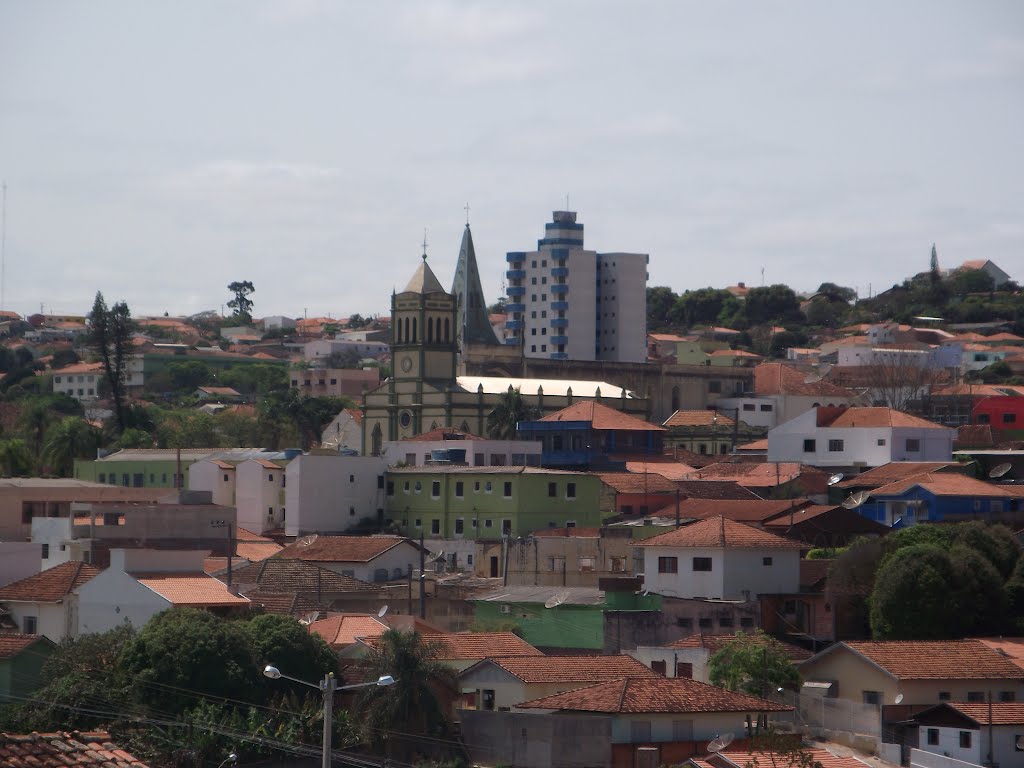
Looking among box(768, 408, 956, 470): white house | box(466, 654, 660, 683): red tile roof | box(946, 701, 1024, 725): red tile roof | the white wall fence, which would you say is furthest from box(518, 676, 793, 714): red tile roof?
box(768, 408, 956, 470): white house

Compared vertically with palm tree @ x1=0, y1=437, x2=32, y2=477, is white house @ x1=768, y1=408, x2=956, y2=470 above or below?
above

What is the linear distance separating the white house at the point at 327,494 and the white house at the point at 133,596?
25352mm

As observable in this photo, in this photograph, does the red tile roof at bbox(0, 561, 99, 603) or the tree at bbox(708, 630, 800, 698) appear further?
the red tile roof at bbox(0, 561, 99, 603)

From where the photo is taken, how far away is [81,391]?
170 m

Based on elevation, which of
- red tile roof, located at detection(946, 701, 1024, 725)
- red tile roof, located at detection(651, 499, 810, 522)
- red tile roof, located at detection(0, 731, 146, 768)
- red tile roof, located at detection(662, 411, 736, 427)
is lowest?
red tile roof, located at detection(946, 701, 1024, 725)

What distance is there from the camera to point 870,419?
90562 millimetres

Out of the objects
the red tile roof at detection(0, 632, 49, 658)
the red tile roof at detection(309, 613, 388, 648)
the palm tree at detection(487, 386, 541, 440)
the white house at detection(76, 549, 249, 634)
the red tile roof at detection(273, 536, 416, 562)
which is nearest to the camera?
the red tile roof at detection(0, 632, 49, 658)

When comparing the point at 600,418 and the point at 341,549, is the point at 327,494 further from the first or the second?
the point at 600,418

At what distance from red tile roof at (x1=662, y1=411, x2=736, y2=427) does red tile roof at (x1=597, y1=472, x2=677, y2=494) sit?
86.9 ft

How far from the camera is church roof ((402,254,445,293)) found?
11412 centimetres

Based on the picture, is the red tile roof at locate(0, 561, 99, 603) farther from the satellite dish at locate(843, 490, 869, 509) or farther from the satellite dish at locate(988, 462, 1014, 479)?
the satellite dish at locate(988, 462, 1014, 479)

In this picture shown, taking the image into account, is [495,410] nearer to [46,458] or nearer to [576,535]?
[46,458]

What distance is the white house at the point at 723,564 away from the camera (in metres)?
60.5

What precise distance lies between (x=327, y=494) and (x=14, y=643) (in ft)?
111
